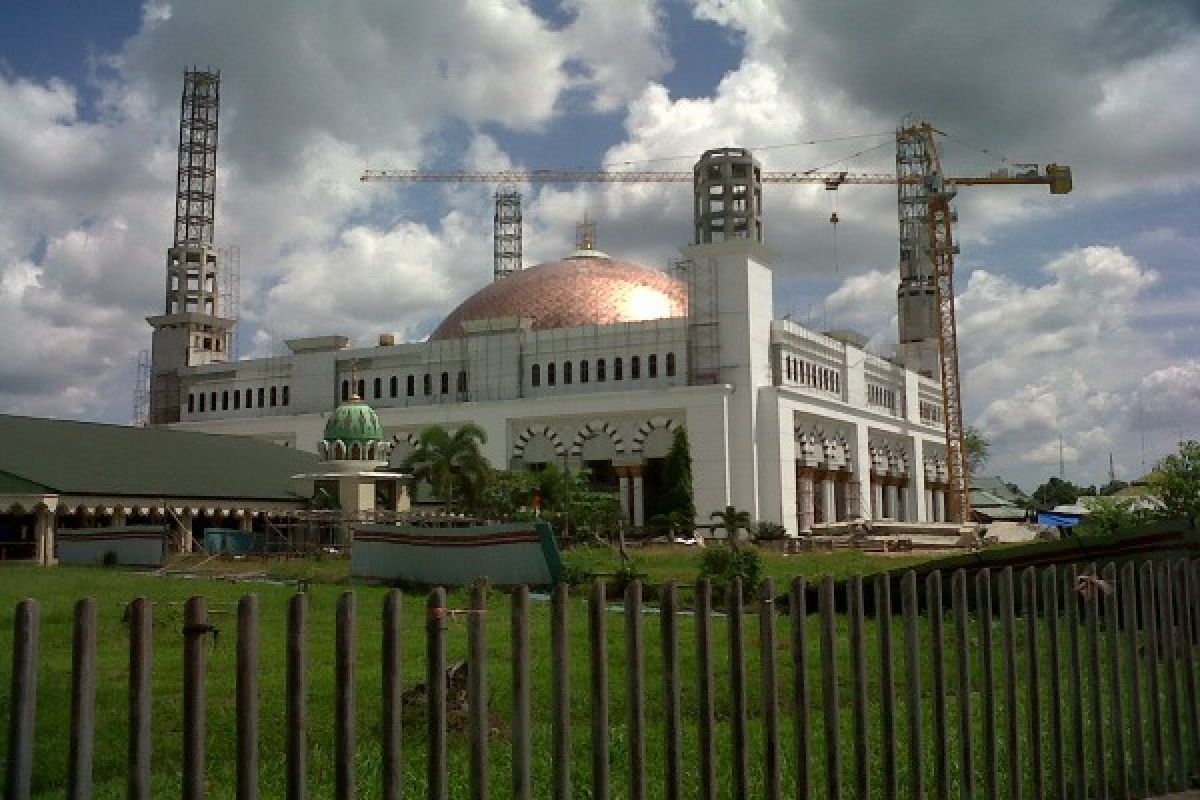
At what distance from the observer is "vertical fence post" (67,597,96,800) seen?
12.8 feet

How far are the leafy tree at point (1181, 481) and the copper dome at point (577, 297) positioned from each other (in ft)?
155

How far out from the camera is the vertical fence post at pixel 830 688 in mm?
5641

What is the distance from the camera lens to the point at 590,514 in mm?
41500

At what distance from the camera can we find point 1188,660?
789 centimetres

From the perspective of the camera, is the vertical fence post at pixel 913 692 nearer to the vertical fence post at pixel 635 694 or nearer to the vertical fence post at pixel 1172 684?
the vertical fence post at pixel 635 694

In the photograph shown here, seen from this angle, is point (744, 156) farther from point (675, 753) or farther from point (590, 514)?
point (675, 753)

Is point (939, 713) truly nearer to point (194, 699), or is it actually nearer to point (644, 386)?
point (194, 699)

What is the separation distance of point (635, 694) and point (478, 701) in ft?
2.33

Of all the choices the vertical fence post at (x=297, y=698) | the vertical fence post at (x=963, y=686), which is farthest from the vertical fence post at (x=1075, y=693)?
the vertical fence post at (x=297, y=698)

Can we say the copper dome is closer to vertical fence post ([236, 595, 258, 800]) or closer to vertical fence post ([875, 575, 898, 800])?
vertical fence post ([875, 575, 898, 800])

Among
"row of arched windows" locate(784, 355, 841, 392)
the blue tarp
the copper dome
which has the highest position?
the copper dome

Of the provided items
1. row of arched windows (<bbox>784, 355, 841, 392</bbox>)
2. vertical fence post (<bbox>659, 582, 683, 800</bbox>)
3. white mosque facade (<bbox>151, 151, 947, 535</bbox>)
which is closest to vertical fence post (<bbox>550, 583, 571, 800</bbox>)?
vertical fence post (<bbox>659, 582, 683, 800</bbox>)

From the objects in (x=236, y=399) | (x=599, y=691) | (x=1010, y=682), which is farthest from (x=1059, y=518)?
(x=236, y=399)

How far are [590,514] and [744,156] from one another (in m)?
27.2
